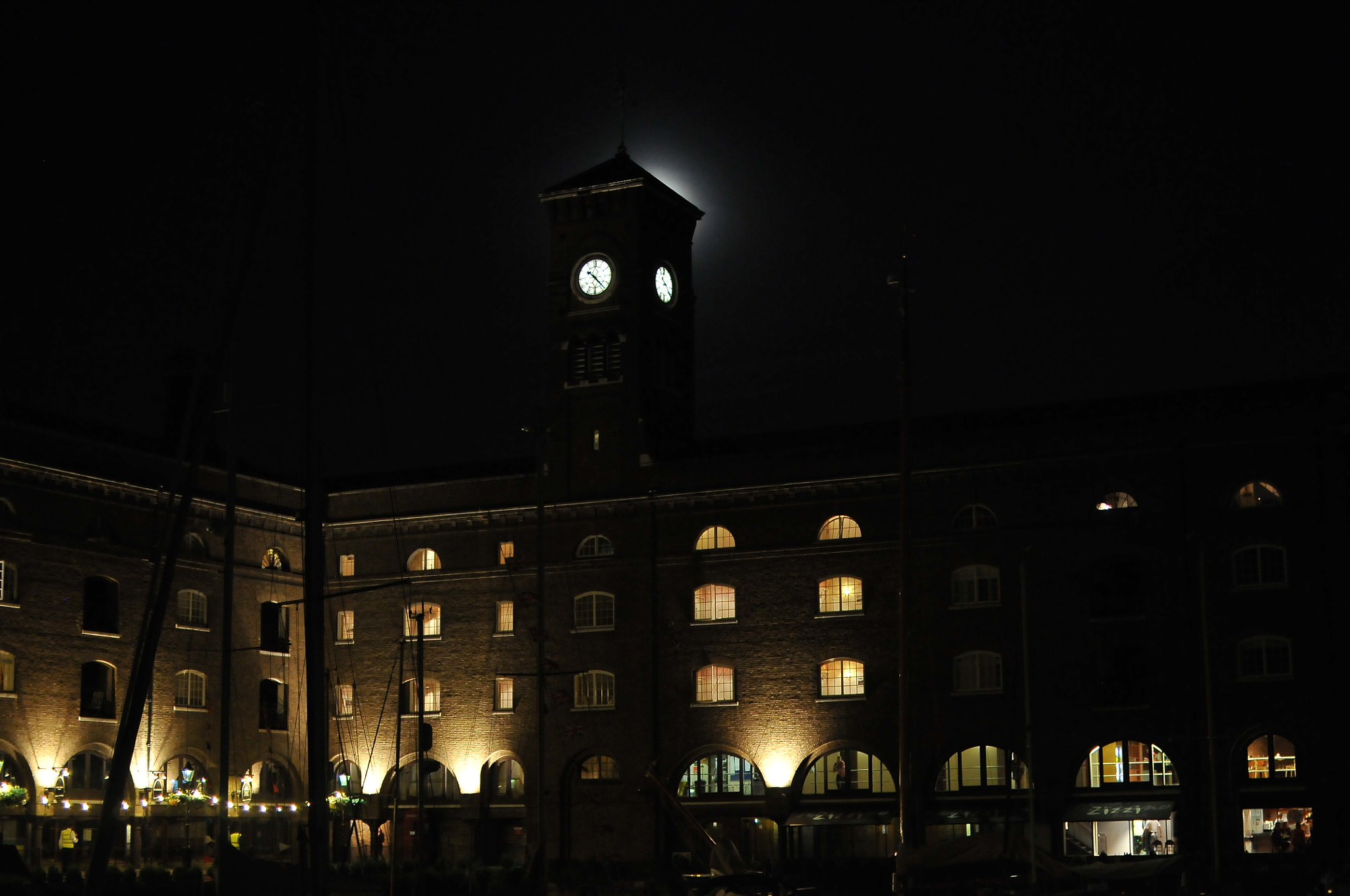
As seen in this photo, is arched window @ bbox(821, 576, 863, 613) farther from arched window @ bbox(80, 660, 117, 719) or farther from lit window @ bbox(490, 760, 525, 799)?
arched window @ bbox(80, 660, 117, 719)

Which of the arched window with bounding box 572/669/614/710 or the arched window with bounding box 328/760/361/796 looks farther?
the arched window with bounding box 328/760/361/796

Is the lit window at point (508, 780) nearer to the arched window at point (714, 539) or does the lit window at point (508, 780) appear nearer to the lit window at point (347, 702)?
the lit window at point (347, 702)

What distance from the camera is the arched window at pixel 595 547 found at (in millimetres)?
63750

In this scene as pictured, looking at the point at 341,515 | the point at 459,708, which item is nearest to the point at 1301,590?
the point at 459,708

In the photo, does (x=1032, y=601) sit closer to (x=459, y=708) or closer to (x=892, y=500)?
(x=892, y=500)

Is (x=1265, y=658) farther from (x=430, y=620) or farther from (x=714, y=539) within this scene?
(x=430, y=620)

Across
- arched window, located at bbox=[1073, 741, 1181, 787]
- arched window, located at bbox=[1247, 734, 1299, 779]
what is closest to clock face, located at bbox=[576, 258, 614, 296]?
arched window, located at bbox=[1073, 741, 1181, 787]

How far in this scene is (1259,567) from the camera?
5416 cm

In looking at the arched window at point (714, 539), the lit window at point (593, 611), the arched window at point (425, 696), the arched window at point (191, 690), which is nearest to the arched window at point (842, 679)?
the arched window at point (714, 539)

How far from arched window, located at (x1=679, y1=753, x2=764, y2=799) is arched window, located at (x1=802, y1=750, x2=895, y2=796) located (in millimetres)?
2009

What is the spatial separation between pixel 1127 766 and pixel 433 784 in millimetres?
25974

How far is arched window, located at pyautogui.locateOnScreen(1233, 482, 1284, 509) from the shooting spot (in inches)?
2128

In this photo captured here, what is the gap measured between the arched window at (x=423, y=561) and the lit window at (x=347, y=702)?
5309mm

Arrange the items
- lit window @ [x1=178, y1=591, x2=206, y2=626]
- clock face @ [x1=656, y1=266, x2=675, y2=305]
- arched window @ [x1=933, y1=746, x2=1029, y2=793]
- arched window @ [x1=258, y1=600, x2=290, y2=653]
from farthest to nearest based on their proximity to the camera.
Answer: clock face @ [x1=656, y1=266, x2=675, y2=305] → arched window @ [x1=258, y1=600, x2=290, y2=653] → lit window @ [x1=178, y1=591, x2=206, y2=626] → arched window @ [x1=933, y1=746, x2=1029, y2=793]
